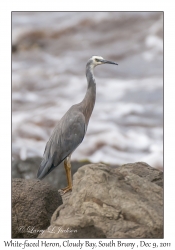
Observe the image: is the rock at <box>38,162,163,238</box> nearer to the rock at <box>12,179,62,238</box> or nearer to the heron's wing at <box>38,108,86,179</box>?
the rock at <box>12,179,62,238</box>

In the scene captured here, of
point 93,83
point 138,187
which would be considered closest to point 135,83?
point 93,83

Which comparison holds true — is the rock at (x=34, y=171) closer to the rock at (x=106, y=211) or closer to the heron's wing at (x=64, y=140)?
the heron's wing at (x=64, y=140)

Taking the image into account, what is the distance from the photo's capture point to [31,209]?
5672mm

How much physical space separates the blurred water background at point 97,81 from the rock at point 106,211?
5763 mm

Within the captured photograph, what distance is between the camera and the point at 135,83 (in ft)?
42.0

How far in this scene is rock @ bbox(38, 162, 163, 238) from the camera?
198 inches

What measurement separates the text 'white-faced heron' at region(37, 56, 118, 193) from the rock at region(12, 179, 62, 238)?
479 millimetres

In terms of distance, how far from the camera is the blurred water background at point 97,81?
1181 cm

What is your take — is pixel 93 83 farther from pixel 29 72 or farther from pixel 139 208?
pixel 29 72

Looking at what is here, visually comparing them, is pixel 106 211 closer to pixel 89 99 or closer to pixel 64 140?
pixel 64 140

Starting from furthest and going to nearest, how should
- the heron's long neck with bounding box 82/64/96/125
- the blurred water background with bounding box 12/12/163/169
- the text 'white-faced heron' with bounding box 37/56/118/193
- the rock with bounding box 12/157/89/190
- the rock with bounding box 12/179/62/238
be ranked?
the blurred water background with bounding box 12/12/163/169 → the rock with bounding box 12/157/89/190 → the heron's long neck with bounding box 82/64/96/125 → the text 'white-faced heron' with bounding box 37/56/118/193 → the rock with bounding box 12/179/62/238

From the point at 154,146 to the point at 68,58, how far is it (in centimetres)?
370

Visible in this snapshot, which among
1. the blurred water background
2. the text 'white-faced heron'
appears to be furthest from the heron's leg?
the blurred water background

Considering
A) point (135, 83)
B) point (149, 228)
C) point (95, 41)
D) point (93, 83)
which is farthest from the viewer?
point (95, 41)
